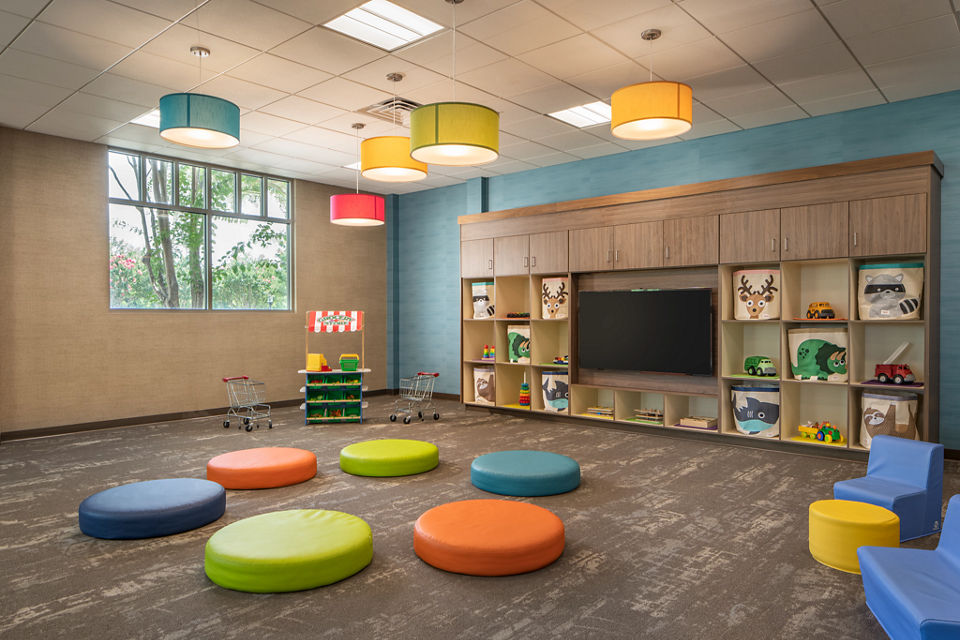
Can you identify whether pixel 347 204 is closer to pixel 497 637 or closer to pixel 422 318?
pixel 422 318

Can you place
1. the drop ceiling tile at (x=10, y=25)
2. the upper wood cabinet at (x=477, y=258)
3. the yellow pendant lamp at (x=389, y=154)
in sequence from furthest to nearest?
the upper wood cabinet at (x=477, y=258)
the yellow pendant lamp at (x=389, y=154)
the drop ceiling tile at (x=10, y=25)

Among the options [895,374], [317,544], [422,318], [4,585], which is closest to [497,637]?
[317,544]

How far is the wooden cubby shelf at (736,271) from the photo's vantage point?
5609 mm

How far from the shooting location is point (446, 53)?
5.23m

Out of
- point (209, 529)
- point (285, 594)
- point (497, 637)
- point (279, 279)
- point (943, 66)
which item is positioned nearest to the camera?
point (497, 637)

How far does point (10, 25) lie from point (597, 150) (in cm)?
623

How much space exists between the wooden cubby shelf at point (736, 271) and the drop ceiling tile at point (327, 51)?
3.47 m

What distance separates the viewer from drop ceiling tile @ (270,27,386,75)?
4.91m

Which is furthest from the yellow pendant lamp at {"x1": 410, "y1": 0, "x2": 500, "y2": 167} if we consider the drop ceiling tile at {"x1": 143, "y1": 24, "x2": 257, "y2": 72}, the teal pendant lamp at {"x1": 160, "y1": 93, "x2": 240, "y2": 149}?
the drop ceiling tile at {"x1": 143, "y1": 24, "x2": 257, "y2": 72}

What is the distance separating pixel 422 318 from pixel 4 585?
308 inches

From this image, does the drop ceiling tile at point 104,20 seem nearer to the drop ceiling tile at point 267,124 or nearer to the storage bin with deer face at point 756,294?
the drop ceiling tile at point 267,124

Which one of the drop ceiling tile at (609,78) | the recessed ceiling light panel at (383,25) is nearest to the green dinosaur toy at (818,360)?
the drop ceiling tile at (609,78)

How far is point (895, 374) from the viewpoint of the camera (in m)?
5.66

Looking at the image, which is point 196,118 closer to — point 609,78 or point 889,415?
point 609,78
